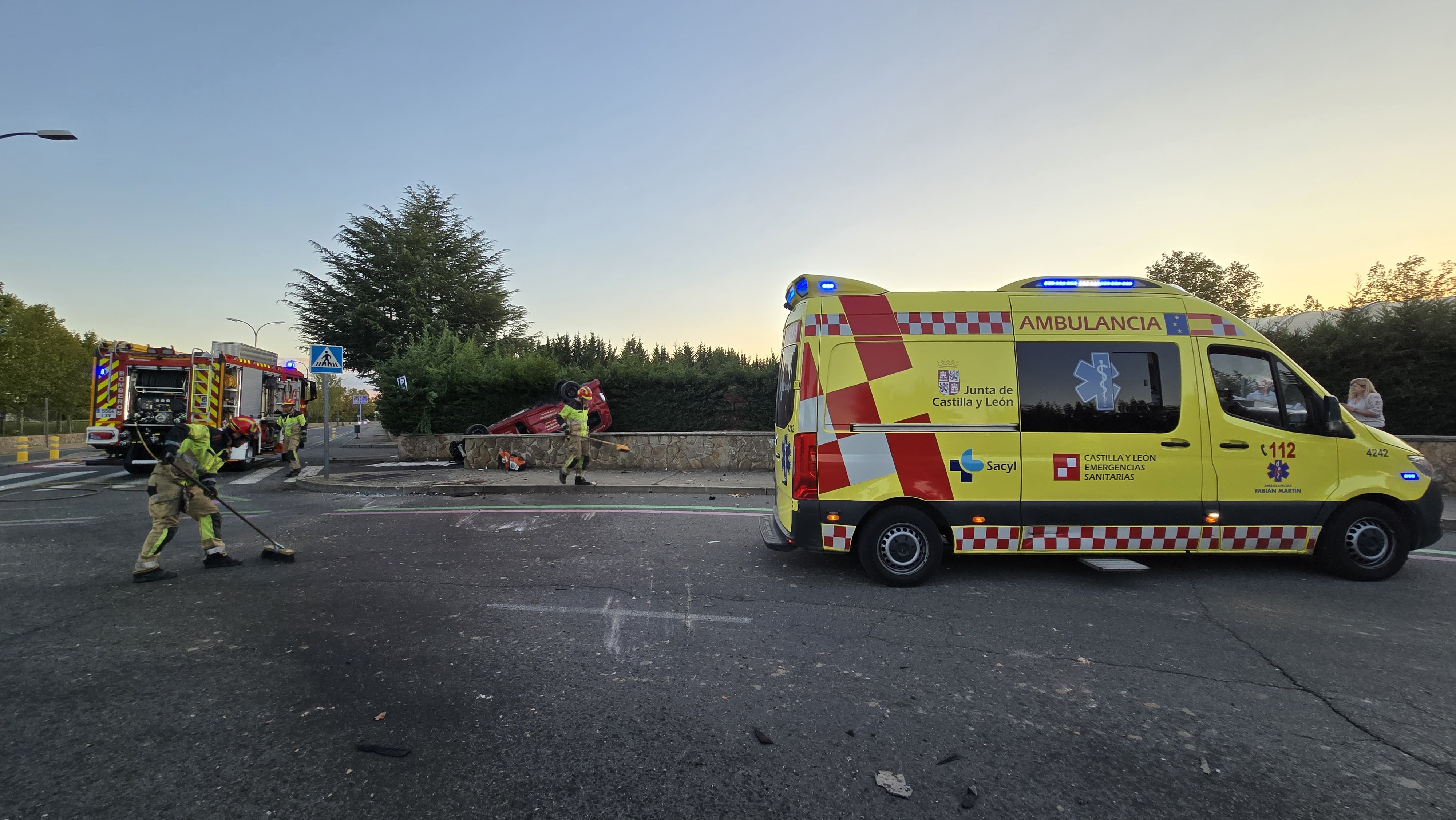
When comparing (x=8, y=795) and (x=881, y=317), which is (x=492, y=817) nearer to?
(x=8, y=795)

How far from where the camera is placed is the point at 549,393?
16.7 metres

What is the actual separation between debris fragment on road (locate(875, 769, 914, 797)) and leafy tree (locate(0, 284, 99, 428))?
120 feet

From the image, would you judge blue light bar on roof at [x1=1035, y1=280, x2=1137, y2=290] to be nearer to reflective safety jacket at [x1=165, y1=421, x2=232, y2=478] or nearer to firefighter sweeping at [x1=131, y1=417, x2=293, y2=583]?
firefighter sweeping at [x1=131, y1=417, x2=293, y2=583]

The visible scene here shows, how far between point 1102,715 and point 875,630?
1417 millimetres

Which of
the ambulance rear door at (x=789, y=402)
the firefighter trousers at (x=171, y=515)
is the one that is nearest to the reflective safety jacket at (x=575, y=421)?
→ the firefighter trousers at (x=171, y=515)

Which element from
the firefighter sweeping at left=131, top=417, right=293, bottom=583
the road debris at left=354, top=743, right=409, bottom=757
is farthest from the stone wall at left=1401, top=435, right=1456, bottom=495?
the firefighter sweeping at left=131, top=417, right=293, bottom=583

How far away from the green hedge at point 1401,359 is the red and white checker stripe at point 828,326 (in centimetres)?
1214

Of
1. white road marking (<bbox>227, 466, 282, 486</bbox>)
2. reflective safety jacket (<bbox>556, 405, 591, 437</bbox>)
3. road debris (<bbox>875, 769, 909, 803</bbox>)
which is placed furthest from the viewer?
white road marking (<bbox>227, 466, 282, 486</bbox>)

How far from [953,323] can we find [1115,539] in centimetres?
220

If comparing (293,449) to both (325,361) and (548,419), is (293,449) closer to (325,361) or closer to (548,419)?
(325,361)

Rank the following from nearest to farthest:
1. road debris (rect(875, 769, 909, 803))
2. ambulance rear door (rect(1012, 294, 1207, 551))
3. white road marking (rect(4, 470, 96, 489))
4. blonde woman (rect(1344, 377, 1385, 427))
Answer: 1. road debris (rect(875, 769, 909, 803))
2. ambulance rear door (rect(1012, 294, 1207, 551))
3. blonde woman (rect(1344, 377, 1385, 427))
4. white road marking (rect(4, 470, 96, 489))

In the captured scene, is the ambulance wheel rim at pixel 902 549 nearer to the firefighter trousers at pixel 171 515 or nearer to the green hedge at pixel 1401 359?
the firefighter trousers at pixel 171 515

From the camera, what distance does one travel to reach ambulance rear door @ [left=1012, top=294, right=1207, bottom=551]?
5.16 metres

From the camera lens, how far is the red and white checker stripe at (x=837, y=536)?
527cm
